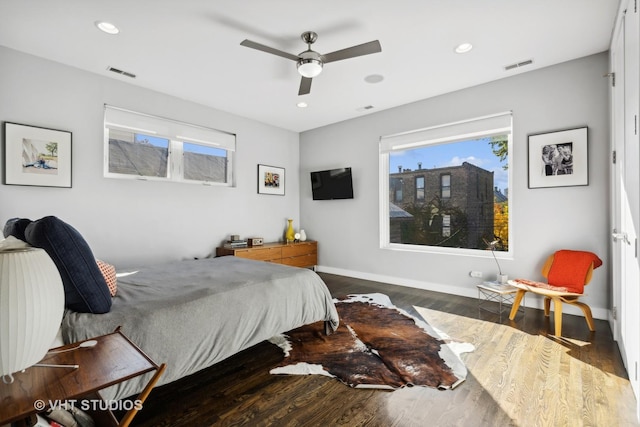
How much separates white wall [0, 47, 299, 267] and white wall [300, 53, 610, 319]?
170 cm

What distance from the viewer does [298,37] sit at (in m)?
2.81

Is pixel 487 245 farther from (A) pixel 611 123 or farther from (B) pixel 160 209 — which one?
(B) pixel 160 209

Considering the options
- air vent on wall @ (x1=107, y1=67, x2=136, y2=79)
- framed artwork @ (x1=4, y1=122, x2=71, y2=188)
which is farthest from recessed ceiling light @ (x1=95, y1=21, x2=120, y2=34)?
framed artwork @ (x1=4, y1=122, x2=71, y2=188)

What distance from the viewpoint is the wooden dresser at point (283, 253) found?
4.50 m

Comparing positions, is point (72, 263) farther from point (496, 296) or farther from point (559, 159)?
point (559, 159)

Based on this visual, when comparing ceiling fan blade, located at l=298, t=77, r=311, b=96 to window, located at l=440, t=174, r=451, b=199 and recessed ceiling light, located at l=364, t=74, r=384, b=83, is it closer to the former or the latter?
recessed ceiling light, located at l=364, t=74, r=384, b=83

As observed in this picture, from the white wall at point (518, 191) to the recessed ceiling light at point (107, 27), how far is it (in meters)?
3.49

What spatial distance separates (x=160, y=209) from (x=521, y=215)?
458 centimetres

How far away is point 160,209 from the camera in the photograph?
13.3ft

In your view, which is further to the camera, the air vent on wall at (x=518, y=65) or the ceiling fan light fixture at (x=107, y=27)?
the air vent on wall at (x=518, y=65)

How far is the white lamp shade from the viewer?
83cm

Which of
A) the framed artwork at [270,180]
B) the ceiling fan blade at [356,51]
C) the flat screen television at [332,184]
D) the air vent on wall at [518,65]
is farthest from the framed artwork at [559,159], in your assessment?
the framed artwork at [270,180]

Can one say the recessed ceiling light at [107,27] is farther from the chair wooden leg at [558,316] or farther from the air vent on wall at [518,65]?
the chair wooden leg at [558,316]

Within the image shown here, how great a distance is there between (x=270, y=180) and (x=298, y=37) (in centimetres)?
294
